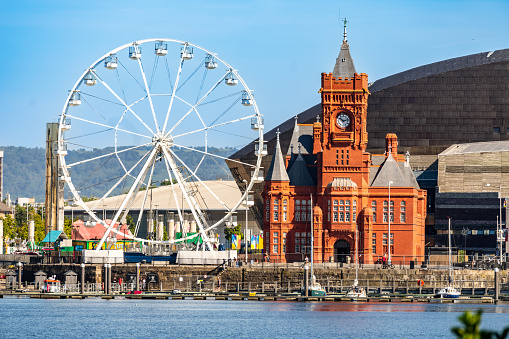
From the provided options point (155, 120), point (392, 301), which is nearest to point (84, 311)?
point (155, 120)

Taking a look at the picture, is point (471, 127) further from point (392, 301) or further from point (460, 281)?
point (392, 301)

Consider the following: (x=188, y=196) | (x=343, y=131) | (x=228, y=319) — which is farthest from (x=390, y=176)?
(x=228, y=319)

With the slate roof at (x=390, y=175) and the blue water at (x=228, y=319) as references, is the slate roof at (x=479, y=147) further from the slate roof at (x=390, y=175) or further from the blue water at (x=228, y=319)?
the blue water at (x=228, y=319)

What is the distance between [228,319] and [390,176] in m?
46.3

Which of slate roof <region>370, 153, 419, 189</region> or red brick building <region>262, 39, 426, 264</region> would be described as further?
slate roof <region>370, 153, 419, 189</region>

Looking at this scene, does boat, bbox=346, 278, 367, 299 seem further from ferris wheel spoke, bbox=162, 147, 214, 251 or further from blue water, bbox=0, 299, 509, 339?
ferris wheel spoke, bbox=162, 147, 214, 251

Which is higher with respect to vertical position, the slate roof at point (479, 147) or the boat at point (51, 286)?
the slate roof at point (479, 147)

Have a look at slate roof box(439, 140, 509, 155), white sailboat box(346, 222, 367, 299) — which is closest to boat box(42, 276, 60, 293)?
white sailboat box(346, 222, 367, 299)

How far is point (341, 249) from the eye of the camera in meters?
124

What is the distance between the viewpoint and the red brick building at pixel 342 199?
123 metres

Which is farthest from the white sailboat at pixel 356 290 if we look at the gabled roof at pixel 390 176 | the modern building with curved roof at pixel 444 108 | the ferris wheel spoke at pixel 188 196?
the modern building with curved roof at pixel 444 108

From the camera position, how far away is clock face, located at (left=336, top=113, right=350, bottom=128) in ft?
411

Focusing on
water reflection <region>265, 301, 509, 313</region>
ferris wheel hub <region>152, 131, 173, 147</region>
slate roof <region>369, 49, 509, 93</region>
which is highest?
slate roof <region>369, 49, 509, 93</region>

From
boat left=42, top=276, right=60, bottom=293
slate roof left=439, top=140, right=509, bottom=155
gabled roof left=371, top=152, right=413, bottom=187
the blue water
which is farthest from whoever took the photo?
slate roof left=439, top=140, right=509, bottom=155
